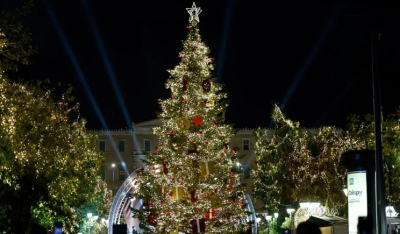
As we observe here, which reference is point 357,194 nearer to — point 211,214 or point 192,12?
point 211,214

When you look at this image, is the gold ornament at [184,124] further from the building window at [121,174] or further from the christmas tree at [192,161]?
the building window at [121,174]

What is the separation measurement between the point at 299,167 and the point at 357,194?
33220 millimetres

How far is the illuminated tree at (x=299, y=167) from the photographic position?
49969 millimetres

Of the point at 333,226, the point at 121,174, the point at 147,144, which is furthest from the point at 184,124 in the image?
the point at 147,144

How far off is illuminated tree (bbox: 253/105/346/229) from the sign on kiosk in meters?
29.8

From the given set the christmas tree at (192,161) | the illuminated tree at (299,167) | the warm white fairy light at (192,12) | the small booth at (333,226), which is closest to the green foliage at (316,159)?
the illuminated tree at (299,167)

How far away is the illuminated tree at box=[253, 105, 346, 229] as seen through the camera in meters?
50.0

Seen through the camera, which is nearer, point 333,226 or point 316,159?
point 333,226

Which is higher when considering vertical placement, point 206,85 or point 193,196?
point 206,85

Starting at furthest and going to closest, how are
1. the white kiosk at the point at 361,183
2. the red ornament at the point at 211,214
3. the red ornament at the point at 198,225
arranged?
the red ornament at the point at 211,214 → the red ornament at the point at 198,225 → the white kiosk at the point at 361,183

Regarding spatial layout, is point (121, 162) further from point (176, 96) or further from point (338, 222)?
point (338, 222)

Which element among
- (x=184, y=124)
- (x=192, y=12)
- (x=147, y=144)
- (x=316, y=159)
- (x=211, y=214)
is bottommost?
(x=211, y=214)

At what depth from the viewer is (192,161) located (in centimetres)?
3194

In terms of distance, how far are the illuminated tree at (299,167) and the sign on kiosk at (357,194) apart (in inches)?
1174
